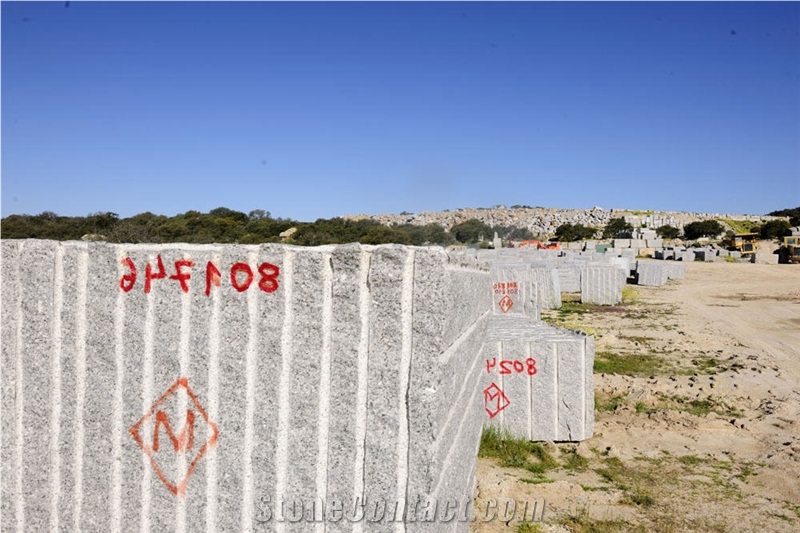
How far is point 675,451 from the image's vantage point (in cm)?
674

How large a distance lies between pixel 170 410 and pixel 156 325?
17.0 inches

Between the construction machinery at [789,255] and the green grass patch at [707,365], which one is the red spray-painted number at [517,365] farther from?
the construction machinery at [789,255]

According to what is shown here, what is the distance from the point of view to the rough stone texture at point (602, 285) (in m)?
20.9

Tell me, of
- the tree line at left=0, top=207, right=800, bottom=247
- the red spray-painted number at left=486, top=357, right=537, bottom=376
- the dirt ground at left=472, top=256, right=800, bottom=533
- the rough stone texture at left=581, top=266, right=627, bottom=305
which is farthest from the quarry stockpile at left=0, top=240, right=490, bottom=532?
the rough stone texture at left=581, top=266, right=627, bottom=305

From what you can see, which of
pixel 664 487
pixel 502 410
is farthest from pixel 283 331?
pixel 664 487

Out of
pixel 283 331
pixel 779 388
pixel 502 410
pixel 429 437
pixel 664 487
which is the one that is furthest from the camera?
pixel 779 388

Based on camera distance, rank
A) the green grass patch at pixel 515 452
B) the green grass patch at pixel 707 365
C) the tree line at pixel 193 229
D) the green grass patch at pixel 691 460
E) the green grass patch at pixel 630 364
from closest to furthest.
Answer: the green grass patch at pixel 515 452, the green grass patch at pixel 691 460, the green grass patch at pixel 630 364, the green grass patch at pixel 707 365, the tree line at pixel 193 229

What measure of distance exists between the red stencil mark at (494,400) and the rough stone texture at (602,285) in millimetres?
15599

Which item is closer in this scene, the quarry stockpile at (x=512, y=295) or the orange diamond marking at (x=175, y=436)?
the orange diamond marking at (x=175, y=436)

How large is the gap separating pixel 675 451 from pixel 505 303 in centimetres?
667

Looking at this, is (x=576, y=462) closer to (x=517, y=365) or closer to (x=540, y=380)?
(x=540, y=380)

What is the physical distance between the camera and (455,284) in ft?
9.70

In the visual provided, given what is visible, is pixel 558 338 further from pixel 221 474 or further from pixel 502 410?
pixel 221 474
